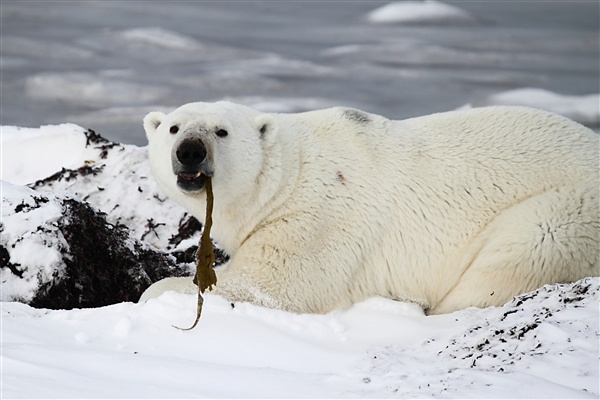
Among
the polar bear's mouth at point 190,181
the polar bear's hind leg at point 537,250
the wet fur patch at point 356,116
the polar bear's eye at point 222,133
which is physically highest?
the polar bear's eye at point 222,133

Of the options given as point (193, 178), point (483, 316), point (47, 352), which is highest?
point (193, 178)

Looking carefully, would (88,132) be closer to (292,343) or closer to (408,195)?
(408,195)

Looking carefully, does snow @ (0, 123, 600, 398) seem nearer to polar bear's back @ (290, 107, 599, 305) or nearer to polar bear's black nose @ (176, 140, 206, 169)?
polar bear's back @ (290, 107, 599, 305)

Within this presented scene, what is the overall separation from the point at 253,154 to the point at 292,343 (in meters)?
1.27

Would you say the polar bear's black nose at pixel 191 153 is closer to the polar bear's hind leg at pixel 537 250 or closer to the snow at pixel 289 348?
the snow at pixel 289 348

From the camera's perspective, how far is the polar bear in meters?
4.70

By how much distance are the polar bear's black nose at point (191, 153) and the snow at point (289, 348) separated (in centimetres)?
70

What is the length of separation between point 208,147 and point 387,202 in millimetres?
1246

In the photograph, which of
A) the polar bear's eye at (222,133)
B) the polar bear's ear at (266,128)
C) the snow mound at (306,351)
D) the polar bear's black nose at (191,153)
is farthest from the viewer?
the polar bear's ear at (266,128)

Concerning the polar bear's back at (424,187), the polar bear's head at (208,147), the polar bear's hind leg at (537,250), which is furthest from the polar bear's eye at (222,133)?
the polar bear's hind leg at (537,250)

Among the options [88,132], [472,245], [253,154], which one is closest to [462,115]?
[472,245]

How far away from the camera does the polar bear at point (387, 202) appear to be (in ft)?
15.4

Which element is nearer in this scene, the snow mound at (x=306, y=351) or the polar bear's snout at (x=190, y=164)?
the snow mound at (x=306, y=351)

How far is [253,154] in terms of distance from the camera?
Result: 4.79m
